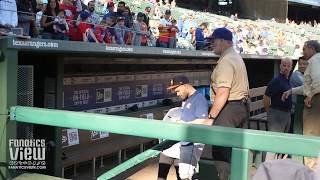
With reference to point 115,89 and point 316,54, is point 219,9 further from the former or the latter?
point 316,54

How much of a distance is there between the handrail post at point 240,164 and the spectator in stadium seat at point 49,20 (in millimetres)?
4774

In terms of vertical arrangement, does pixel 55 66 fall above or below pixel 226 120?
above

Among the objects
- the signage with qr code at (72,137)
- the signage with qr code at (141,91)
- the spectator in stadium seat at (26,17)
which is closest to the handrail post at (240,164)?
the spectator in stadium seat at (26,17)

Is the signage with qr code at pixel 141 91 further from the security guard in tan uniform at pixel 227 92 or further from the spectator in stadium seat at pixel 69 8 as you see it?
the security guard in tan uniform at pixel 227 92

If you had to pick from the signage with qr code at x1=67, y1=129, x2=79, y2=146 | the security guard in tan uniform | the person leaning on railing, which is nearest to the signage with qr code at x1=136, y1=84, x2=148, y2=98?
the signage with qr code at x1=67, y1=129, x2=79, y2=146

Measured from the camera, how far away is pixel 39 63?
22.2 feet

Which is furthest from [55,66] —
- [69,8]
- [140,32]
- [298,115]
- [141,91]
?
[298,115]

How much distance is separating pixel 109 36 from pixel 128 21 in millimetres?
1635

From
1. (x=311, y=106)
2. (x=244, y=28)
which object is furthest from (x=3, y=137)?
(x=244, y=28)

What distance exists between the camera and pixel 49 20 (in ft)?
22.2

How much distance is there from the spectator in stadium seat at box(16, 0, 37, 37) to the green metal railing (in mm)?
3397

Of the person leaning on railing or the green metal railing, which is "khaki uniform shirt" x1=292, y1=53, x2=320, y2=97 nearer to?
the person leaning on railing

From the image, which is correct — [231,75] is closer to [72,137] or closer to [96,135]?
[72,137]

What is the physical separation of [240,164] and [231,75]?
→ 6.42 feet
